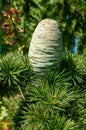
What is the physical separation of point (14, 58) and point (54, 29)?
0.21 m

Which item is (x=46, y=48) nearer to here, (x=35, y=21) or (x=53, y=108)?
(x=53, y=108)

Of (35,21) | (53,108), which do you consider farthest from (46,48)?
(35,21)

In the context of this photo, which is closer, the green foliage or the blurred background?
the green foliage

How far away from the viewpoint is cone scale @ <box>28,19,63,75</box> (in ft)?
6.23

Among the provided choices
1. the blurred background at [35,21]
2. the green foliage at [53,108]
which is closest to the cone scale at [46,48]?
the green foliage at [53,108]

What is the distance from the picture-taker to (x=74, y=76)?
2006mm

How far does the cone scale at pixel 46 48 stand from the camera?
1.90 meters

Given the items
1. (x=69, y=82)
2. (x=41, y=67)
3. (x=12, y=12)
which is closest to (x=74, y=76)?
(x=69, y=82)

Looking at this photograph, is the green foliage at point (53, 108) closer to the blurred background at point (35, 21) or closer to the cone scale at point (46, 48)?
the cone scale at point (46, 48)

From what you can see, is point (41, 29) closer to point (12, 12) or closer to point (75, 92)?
point (75, 92)

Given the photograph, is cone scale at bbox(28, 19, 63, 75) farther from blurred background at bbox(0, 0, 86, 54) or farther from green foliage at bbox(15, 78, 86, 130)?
blurred background at bbox(0, 0, 86, 54)

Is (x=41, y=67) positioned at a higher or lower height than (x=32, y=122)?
higher

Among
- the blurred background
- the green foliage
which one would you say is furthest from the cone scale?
the blurred background

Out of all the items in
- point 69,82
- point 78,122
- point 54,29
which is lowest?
point 78,122
